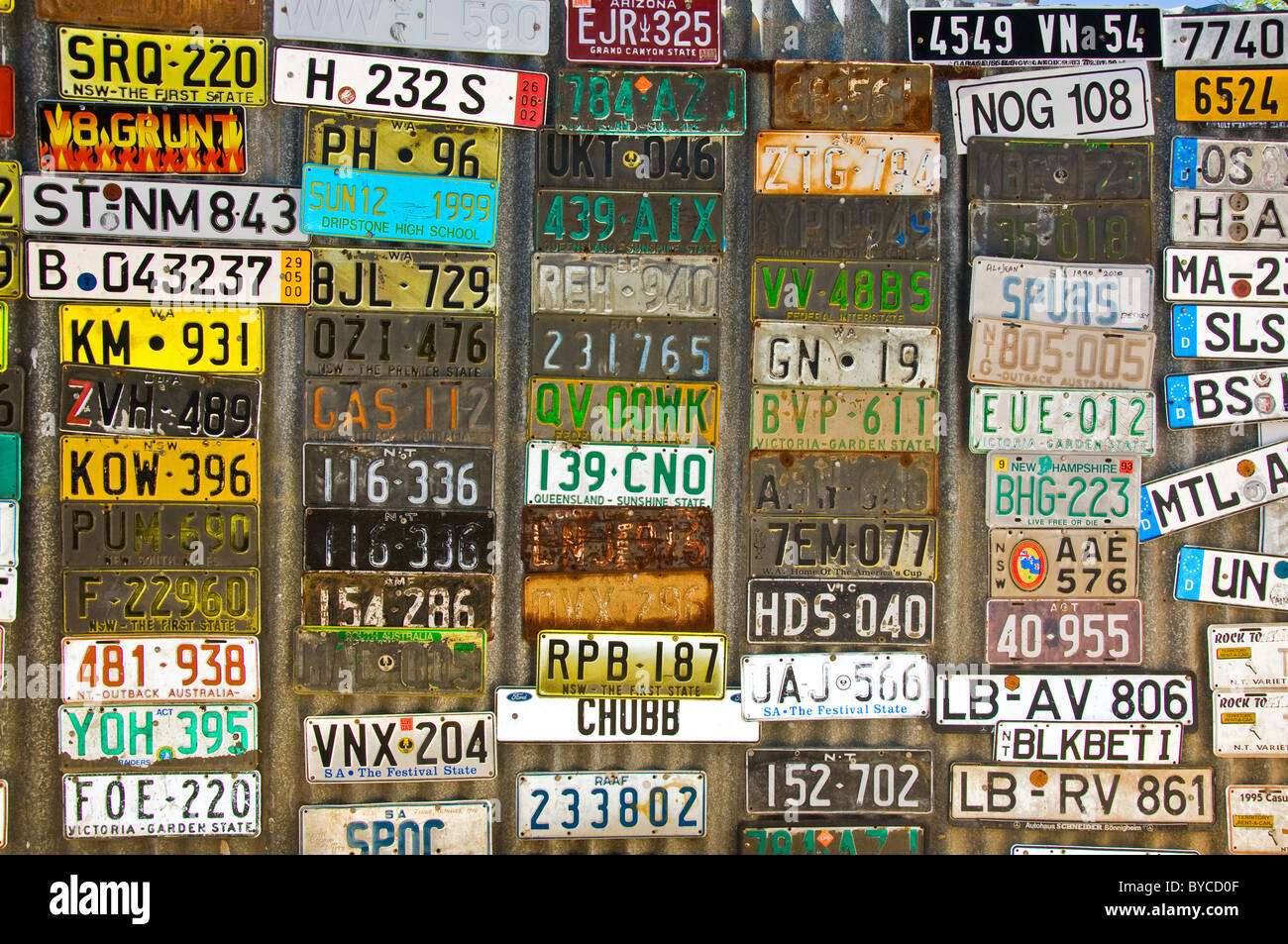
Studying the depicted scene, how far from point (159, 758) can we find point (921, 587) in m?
3.02

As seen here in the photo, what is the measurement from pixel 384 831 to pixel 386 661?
671 millimetres

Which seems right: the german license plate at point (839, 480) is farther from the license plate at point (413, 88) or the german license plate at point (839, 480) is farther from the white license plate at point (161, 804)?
the white license plate at point (161, 804)

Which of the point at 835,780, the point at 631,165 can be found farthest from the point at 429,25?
the point at 835,780

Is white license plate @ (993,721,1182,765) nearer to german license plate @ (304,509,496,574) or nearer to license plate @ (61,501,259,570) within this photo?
german license plate @ (304,509,496,574)

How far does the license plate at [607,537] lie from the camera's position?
11.0 feet

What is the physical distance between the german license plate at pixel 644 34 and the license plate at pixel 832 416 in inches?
50.4

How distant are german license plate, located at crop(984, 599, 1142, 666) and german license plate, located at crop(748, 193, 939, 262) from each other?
1.48m

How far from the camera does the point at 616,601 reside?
11.1 feet

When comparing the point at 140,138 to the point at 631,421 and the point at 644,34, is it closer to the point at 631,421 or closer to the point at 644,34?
the point at 644,34

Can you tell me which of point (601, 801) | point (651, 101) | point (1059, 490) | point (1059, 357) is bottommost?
point (601, 801)

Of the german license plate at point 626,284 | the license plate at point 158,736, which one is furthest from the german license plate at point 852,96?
the license plate at point 158,736

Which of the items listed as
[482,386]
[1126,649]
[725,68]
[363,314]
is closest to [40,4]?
[363,314]

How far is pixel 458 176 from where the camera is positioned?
10.8 feet

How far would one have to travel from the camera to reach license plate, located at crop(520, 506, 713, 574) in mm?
3355
